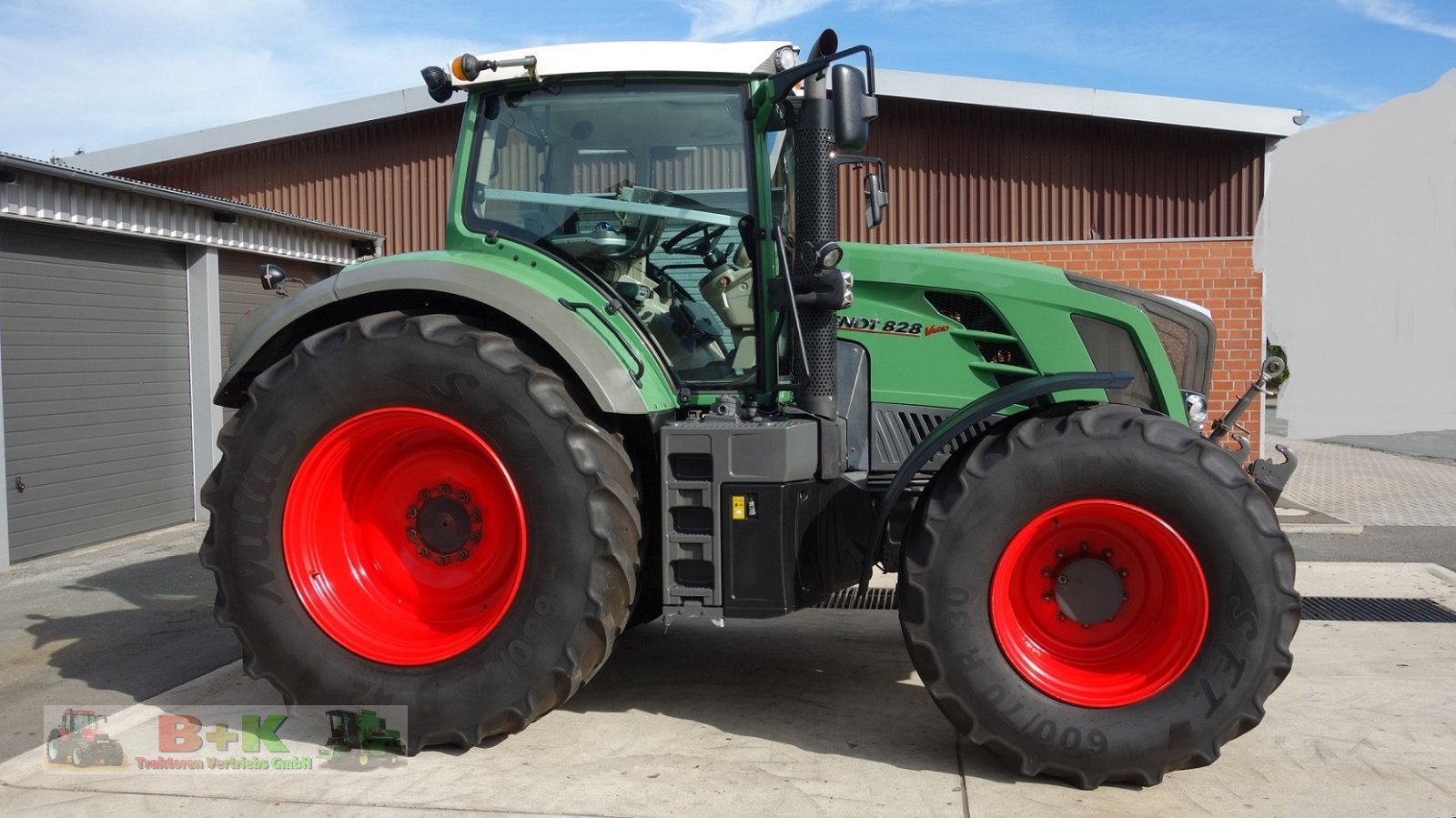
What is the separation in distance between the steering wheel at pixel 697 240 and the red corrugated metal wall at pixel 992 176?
22.2 ft

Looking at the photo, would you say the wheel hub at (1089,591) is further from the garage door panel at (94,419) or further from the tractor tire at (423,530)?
the garage door panel at (94,419)

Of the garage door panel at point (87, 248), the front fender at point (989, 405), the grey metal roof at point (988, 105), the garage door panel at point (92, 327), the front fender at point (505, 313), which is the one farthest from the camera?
the grey metal roof at point (988, 105)

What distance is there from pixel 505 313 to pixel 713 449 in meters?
0.92

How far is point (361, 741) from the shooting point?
13.5 feet

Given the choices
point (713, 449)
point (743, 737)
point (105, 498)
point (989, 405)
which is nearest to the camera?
point (989, 405)

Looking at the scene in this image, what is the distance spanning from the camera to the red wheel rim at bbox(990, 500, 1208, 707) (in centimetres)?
374

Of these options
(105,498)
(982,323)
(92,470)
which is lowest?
(105,498)

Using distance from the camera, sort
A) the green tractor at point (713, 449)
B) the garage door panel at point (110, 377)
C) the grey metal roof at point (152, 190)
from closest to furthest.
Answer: the green tractor at point (713, 449) → the grey metal roof at point (152, 190) → the garage door panel at point (110, 377)

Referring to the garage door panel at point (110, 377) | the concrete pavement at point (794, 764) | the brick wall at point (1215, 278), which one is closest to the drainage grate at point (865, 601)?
the concrete pavement at point (794, 764)

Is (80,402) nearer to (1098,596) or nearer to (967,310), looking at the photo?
(967,310)

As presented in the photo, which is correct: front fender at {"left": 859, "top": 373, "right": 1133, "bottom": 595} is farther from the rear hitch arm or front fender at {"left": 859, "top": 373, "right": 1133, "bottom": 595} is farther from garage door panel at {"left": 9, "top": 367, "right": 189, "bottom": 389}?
garage door panel at {"left": 9, "top": 367, "right": 189, "bottom": 389}

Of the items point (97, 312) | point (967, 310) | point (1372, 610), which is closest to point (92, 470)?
point (97, 312)

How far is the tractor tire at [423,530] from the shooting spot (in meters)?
3.95

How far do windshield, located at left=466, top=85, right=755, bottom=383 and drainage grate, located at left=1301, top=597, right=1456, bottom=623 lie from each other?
3899 millimetres
